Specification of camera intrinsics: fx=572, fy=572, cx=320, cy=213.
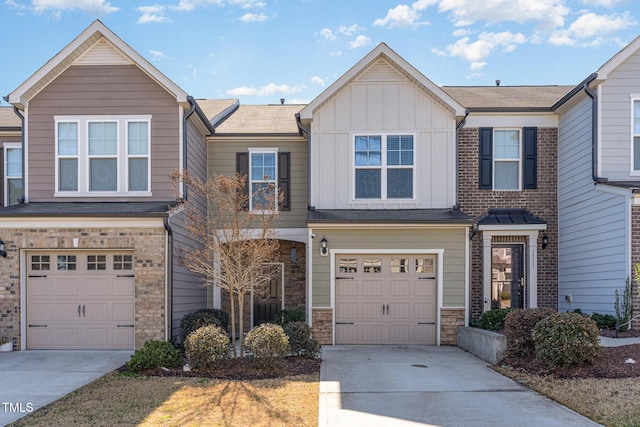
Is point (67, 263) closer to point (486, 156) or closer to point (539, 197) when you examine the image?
point (486, 156)

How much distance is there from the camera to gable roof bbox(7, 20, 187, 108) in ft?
41.9

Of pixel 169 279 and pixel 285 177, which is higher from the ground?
pixel 285 177

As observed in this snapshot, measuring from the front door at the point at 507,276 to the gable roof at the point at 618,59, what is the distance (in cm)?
453

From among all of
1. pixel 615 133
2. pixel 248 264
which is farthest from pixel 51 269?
pixel 615 133

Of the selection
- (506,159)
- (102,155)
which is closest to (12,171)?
(102,155)

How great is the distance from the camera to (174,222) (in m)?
12.4

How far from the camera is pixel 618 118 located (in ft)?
42.0

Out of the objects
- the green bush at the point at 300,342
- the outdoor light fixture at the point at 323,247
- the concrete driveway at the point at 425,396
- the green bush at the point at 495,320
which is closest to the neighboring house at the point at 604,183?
the green bush at the point at 495,320

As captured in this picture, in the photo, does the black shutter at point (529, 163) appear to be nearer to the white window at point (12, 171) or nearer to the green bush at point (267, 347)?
the green bush at point (267, 347)

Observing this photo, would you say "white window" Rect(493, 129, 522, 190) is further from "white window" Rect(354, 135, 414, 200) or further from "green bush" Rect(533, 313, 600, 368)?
"green bush" Rect(533, 313, 600, 368)

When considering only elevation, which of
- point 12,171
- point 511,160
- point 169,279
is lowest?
point 169,279

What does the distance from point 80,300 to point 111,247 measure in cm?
141

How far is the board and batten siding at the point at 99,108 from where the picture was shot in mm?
12938

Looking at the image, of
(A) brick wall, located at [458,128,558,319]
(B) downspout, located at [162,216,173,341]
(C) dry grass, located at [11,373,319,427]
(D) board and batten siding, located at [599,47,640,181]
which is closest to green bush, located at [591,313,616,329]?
(A) brick wall, located at [458,128,558,319]
